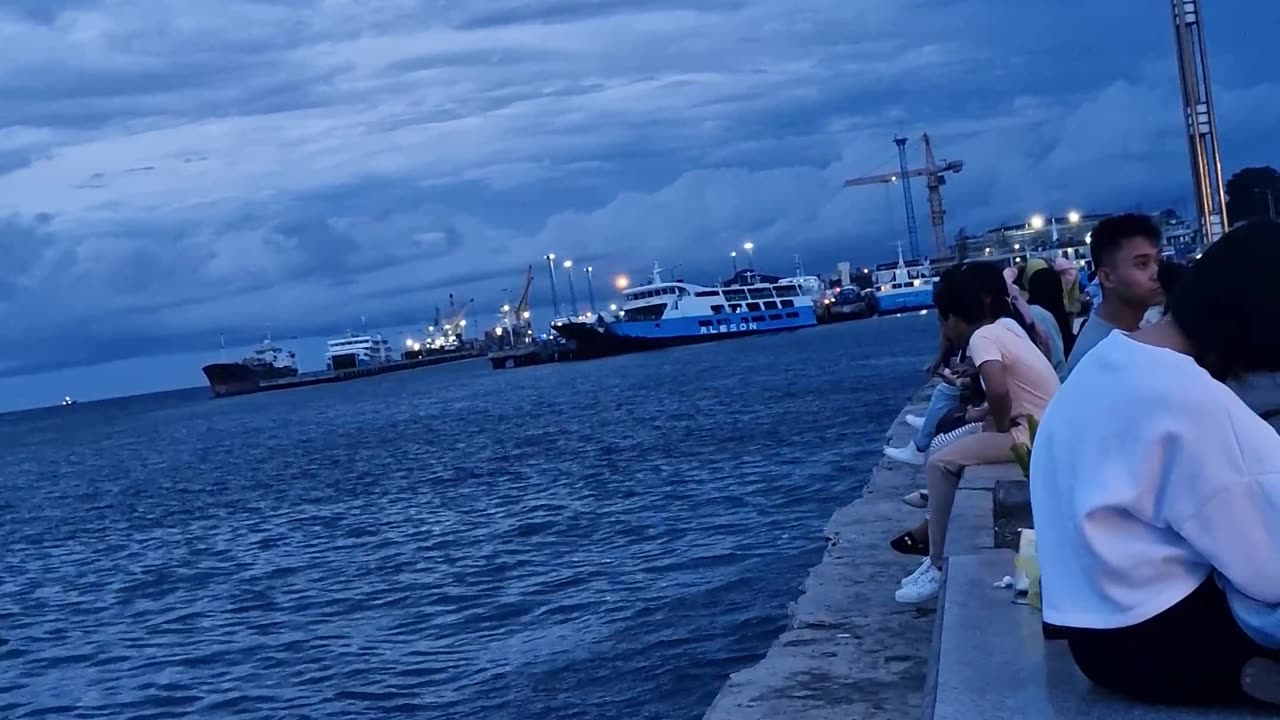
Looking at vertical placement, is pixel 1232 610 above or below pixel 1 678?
above

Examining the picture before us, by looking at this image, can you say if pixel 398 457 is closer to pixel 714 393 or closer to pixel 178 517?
pixel 178 517

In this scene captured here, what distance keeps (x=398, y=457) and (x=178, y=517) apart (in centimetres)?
815

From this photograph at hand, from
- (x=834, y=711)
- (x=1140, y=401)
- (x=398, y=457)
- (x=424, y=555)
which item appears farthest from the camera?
(x=398, y=457)

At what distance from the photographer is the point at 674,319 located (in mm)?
99750

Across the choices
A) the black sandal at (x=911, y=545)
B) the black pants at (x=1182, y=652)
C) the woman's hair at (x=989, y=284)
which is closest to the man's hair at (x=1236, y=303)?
the black pants at (x=1182, y=652)

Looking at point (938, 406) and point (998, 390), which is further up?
point (998, 390)

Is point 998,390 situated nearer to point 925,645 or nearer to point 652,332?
point 925,645

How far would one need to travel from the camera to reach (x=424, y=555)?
51.0 feet

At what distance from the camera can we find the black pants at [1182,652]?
2.57 meters

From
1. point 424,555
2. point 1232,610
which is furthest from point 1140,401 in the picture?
point 424,555

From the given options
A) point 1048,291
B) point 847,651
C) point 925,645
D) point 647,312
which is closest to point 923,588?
point 925,645

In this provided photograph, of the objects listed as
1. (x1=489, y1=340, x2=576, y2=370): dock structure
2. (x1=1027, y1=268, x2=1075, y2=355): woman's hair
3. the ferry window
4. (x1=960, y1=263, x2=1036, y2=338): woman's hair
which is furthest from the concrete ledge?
(x1=489, y1=340, x2=576, y2=370): dock structure

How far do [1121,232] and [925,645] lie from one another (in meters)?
2.02

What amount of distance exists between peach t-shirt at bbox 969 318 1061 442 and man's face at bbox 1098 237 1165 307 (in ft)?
3.10
